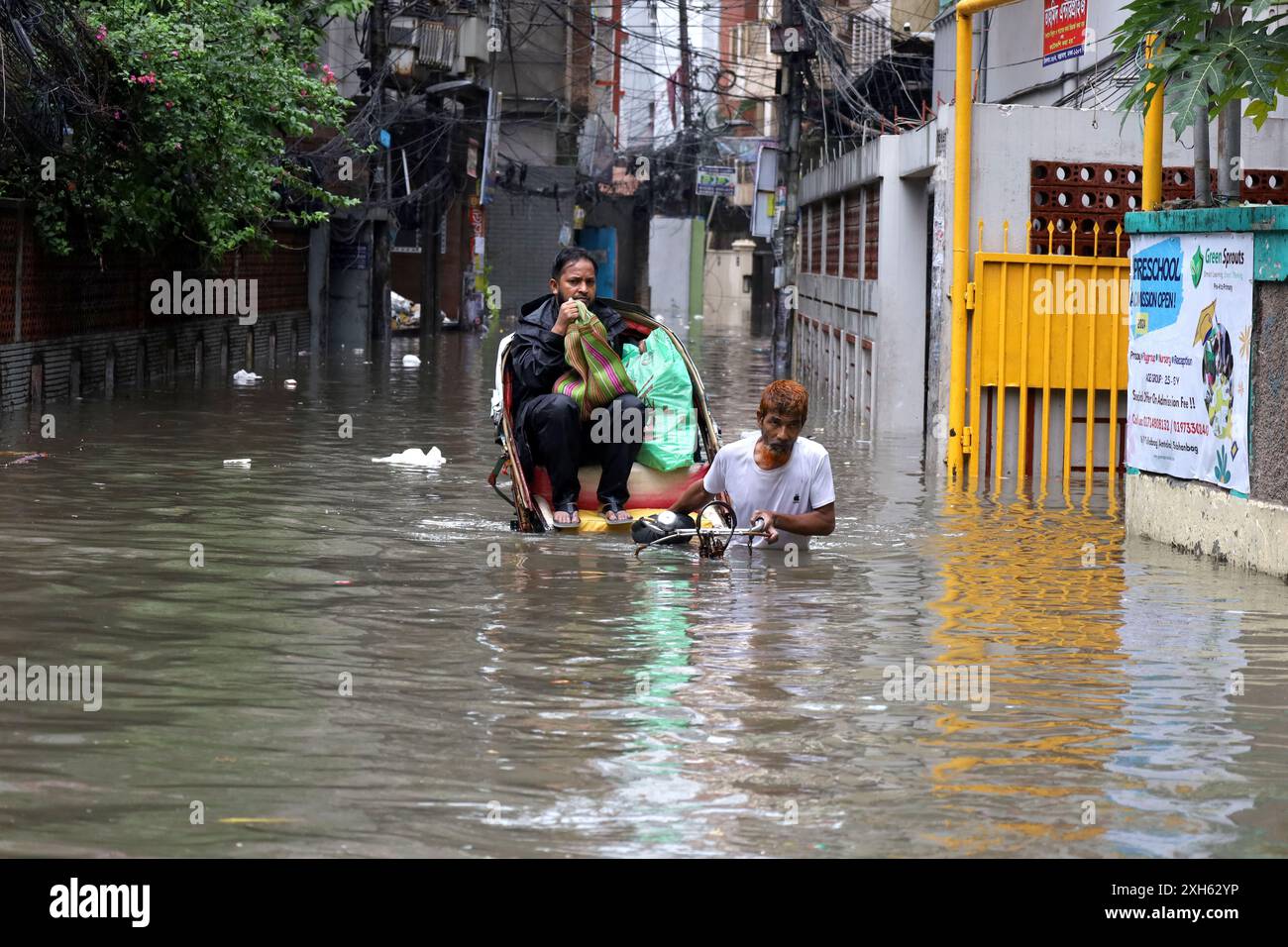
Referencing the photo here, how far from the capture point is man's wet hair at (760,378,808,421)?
31.2 ft

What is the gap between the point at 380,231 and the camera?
36.8 meters

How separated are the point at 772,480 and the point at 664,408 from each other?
1.53 m

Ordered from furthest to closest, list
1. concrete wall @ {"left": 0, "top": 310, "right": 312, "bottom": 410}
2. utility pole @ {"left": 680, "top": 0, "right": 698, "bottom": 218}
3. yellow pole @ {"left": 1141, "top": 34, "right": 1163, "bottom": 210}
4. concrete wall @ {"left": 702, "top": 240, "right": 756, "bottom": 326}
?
concrete wall @ {"left": 702, "top": 240, "right": 756, "bottom": 326}, utility pole @ {"left": 680, "top": 0, "right": 698, "bottom": 218}, concrete wall @ {"left": 0, "top": 310, "right": 312, "bottom": 410}, yellow pole @ {"left": 1141, "top": 34, "right": 1163, "bottom": 210}

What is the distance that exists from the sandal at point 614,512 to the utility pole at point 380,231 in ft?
79.5

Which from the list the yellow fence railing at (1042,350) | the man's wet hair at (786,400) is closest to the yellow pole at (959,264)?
the yellow fence railing at (1042,350)

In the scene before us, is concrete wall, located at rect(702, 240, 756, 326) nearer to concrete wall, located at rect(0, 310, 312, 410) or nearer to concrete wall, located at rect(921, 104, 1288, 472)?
concrete wall, located at rect(0, 310, 312, 410)

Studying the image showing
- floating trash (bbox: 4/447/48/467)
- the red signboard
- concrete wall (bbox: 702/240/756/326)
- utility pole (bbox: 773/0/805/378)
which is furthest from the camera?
concrete wall (bbox: 702/240/756/326)

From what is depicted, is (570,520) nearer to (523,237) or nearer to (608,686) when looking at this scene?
(608,686)

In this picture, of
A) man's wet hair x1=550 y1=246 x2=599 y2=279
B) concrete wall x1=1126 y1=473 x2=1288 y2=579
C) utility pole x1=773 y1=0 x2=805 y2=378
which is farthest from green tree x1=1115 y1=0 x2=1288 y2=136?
utility pole x1=773 y1=0 x2=805 y2=378

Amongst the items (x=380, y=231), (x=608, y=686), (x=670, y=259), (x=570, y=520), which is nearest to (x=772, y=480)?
(x=570, y=520)

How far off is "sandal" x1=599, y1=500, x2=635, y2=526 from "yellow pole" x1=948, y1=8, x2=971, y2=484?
4.38 m

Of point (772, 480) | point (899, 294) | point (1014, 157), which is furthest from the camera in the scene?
point (899, 294)

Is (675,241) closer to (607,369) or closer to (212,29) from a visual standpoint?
(212,29)

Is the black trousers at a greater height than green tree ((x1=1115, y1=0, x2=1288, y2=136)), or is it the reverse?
green tree ((x1=1115, y1=0, x2=1288, y2=136))
